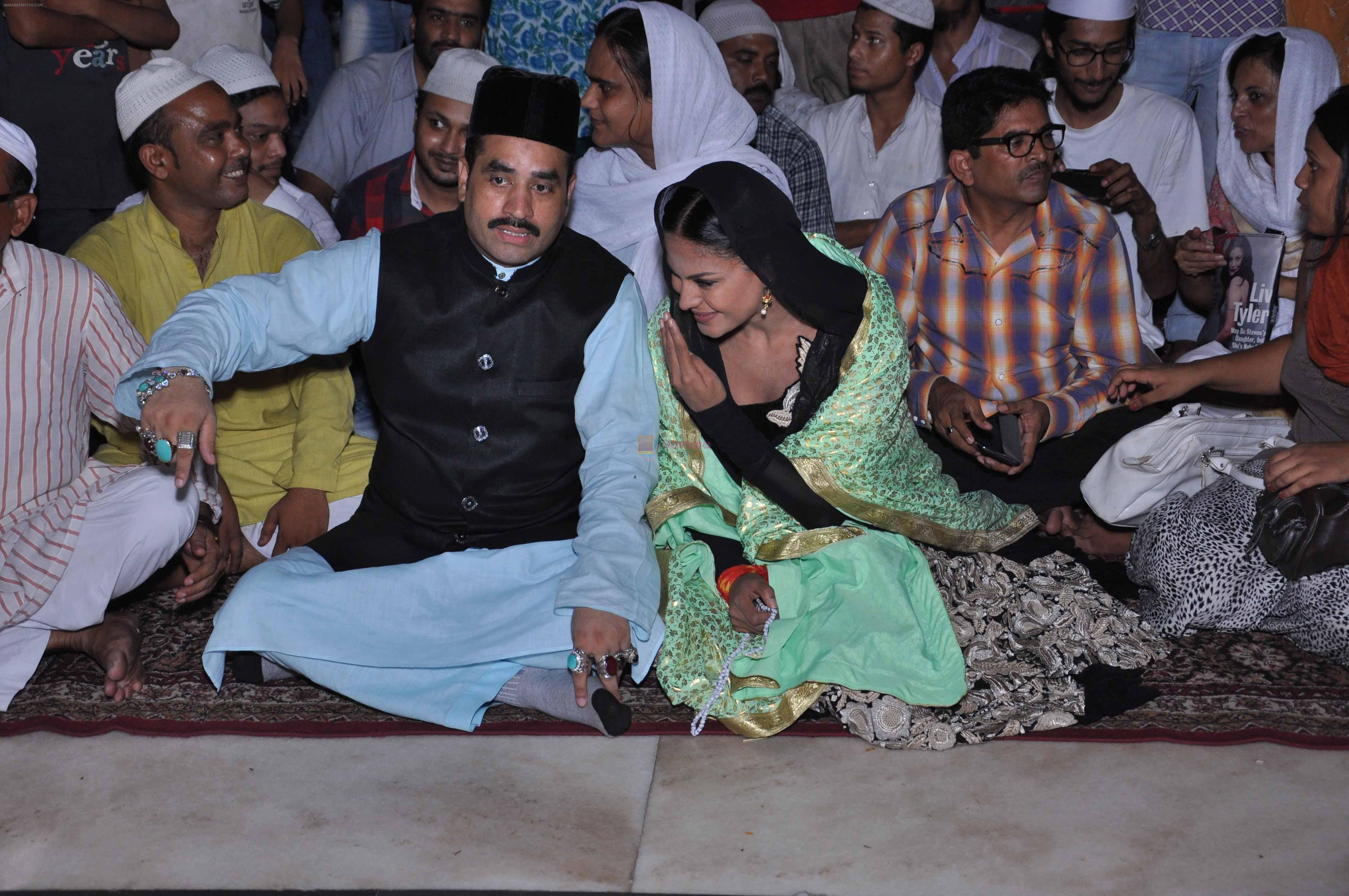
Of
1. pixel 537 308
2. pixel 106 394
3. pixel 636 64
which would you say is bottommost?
pixel 106 394

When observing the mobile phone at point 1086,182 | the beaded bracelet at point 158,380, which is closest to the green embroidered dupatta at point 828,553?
the beaded bracelet at point 158,380

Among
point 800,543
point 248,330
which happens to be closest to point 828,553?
point 800,543

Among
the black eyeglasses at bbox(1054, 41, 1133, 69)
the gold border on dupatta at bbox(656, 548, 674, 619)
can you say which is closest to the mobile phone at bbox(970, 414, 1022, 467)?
the gold border on dupatta at bbox(656, 548, 674, 619)

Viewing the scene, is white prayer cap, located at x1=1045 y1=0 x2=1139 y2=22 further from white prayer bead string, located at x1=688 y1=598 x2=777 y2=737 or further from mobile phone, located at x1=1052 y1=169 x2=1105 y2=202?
white prayer bead string, located at x1=688 y1=598 x2=777 y2=737

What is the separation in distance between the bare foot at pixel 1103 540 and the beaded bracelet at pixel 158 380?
8.92 ft

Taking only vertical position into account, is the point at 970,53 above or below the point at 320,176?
above

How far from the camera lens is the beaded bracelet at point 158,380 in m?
2.51

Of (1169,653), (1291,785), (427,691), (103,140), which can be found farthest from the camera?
(103,140)

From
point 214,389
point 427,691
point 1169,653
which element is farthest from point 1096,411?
point 214,389

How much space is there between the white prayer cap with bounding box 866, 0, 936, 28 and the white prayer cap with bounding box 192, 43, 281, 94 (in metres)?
2.32

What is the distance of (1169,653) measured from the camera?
10.3 feet

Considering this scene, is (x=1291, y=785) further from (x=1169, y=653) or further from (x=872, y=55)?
(x=872, y=55)

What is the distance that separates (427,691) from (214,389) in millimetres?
1435

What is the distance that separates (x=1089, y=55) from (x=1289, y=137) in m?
0.75
